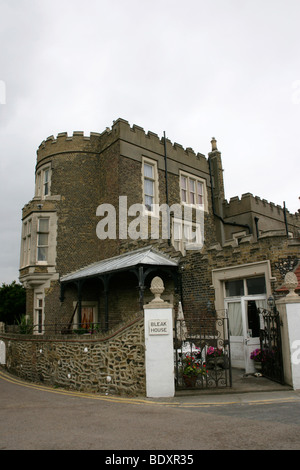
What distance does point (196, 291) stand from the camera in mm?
13477

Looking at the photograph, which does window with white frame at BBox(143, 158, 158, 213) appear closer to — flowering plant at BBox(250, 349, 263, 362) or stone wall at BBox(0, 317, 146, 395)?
stone wall at BBox(0, 317, 146, 395)

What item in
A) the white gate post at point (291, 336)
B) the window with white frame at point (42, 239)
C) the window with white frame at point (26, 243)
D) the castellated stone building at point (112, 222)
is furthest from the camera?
the window with white frame at point (26, 243)

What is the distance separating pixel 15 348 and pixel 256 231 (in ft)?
47.2

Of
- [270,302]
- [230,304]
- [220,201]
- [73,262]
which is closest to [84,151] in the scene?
[73,262]

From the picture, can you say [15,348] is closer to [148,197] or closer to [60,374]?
[60,374]

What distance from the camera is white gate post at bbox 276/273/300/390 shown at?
8.92m

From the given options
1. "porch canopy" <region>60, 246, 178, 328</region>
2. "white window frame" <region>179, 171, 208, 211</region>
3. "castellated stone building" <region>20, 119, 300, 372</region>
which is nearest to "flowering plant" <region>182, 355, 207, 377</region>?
"porch canopy" <region>60, 246, 178, 328</region>

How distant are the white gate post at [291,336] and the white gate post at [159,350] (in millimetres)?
2861

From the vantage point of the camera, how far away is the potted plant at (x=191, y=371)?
918 centimetres

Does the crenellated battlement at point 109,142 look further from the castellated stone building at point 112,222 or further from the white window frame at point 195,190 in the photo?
the white window frame at point 195,190

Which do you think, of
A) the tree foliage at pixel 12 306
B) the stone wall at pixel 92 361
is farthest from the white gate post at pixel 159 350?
the tree foliage at pixel 12 306

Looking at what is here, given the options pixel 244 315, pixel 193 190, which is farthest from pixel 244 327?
pixel 193 190

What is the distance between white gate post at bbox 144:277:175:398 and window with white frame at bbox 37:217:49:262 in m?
10.7

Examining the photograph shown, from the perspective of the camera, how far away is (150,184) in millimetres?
19250
